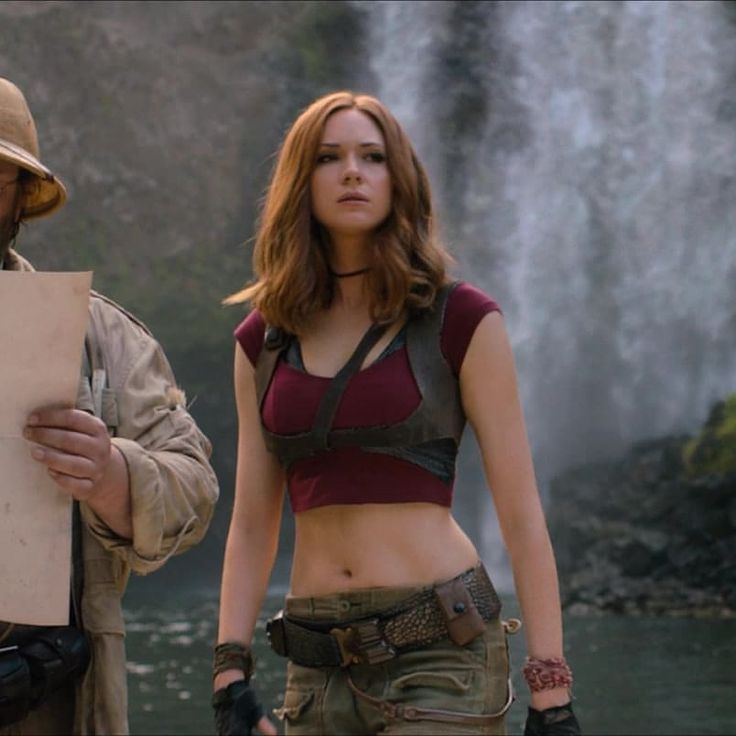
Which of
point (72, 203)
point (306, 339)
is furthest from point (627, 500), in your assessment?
point (306, 339)

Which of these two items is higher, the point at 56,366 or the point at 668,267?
the point at 668,267

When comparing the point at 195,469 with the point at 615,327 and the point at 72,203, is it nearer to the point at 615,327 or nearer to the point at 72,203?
the point at 615,327

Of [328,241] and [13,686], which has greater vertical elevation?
[328,241]

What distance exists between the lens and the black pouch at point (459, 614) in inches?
110

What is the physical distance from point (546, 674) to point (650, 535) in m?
16.7

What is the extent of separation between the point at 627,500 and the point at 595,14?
8.51 metres

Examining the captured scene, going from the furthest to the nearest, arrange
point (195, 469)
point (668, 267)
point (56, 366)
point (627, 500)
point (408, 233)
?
point (668, 267)
point (627, 500)
point (408, 233)
point (195, 469)
point (56, 366)

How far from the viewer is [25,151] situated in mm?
2494

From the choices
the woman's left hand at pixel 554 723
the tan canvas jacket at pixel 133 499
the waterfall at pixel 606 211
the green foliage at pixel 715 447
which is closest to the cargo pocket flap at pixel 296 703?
the woman's left hand at pixel 554 723

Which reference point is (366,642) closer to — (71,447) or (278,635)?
(278,635)

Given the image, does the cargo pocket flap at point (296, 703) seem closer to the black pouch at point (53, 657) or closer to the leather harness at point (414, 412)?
the leather harness at point (414, 412)

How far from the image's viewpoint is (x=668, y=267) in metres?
24.9

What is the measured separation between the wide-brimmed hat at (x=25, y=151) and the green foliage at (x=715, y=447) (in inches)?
700

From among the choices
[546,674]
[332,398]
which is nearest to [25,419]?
[332,398]
